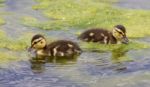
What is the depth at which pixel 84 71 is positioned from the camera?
8070 mm

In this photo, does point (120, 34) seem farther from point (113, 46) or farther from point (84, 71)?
point (84, 71)

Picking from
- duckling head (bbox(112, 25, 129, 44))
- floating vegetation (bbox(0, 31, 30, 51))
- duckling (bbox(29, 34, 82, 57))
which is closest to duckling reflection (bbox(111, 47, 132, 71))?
duckling head (bbox(112, 25, 129, 44))

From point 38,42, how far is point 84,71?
1.20m

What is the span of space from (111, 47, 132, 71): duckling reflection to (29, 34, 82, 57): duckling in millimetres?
567

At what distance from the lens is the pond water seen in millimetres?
7590

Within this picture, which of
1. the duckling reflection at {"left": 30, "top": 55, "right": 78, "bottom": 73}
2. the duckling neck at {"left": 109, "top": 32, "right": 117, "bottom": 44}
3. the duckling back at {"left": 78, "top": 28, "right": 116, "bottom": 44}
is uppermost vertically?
the duckling back at {"left": 78, "top": 28, "right": 116, "bottom": 44}

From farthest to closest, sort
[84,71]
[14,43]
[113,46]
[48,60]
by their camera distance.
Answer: [113,46], [14,43], [48,60], [84,71]

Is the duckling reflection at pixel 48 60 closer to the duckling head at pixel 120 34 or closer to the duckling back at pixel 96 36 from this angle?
the duckling back at pixel 96 36

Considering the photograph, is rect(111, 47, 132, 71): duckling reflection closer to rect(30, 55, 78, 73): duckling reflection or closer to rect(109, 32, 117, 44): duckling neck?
rect(109, 32, 117, 44): duckling neck

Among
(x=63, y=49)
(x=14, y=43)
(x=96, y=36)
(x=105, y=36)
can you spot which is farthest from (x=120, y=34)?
(x=14, y=43)

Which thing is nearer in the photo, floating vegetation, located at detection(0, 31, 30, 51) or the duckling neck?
floating vegetation, located at detection(0, 31, 30, 51)

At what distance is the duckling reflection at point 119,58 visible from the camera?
326 inches

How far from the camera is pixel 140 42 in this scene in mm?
9562

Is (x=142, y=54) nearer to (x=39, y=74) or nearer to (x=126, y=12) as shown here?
(x=39, y=74)
